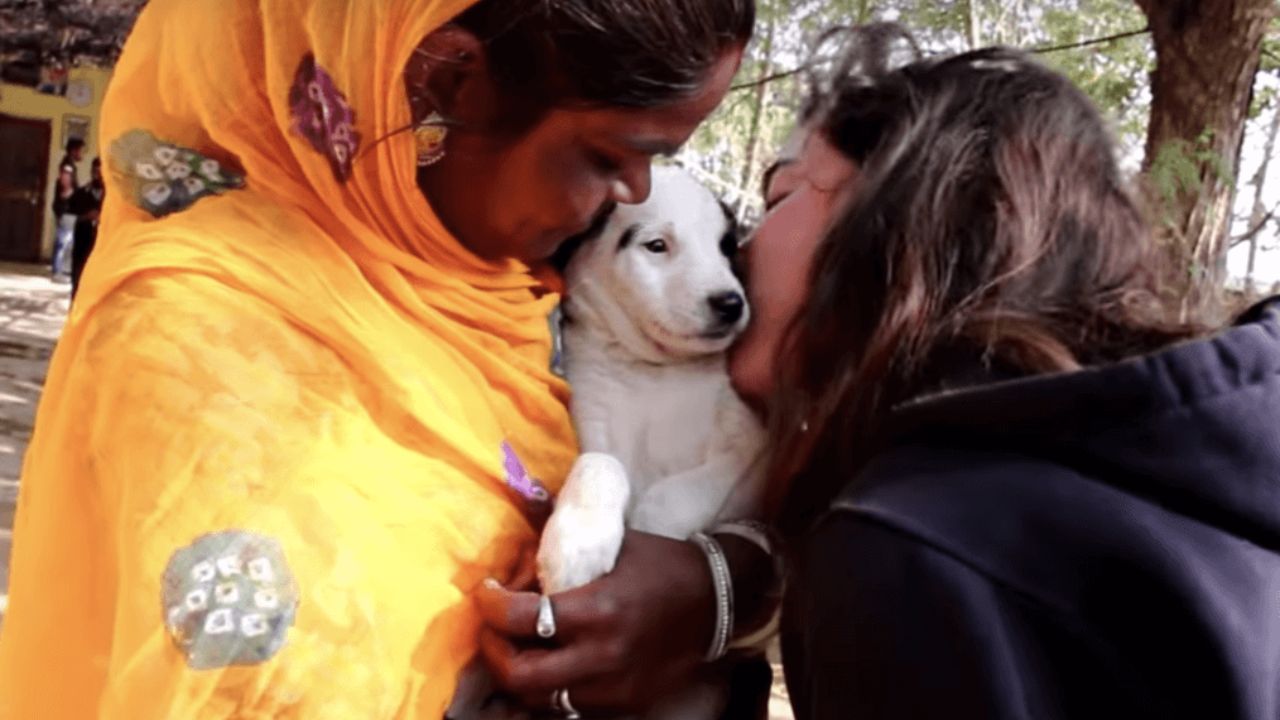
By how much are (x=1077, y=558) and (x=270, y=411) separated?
71 cm

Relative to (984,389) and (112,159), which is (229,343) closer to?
(112,159)

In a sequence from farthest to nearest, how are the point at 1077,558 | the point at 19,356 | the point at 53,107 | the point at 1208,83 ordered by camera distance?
the point at 53,107 < the point at 19,356 < the point at 1208,83 < the point at 1077,558

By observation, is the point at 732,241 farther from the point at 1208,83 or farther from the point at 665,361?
the point at 1208,83

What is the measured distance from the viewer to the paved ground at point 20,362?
16.5ft

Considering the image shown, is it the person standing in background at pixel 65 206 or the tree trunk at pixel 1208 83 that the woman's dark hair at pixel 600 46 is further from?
the person standing in background at pixel 65 206

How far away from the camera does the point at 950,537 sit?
0.89 m

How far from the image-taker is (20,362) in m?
8.89

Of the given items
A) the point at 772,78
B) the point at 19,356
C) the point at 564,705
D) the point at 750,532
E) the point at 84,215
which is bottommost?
the point at 19,356

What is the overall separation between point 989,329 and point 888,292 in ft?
0.37

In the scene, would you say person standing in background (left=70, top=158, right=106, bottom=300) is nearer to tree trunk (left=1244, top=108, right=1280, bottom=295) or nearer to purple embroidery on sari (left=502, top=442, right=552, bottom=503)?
tree trunk (left=1244, top=108, right=1280, bottom=295)

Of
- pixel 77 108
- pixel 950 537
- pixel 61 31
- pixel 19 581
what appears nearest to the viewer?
pixel 950 537

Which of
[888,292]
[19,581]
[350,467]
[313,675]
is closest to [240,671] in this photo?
[313,675]

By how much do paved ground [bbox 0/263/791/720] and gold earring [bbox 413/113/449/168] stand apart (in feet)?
5.65

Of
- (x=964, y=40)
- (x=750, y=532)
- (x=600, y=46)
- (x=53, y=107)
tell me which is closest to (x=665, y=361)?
(x=750, y=532)
